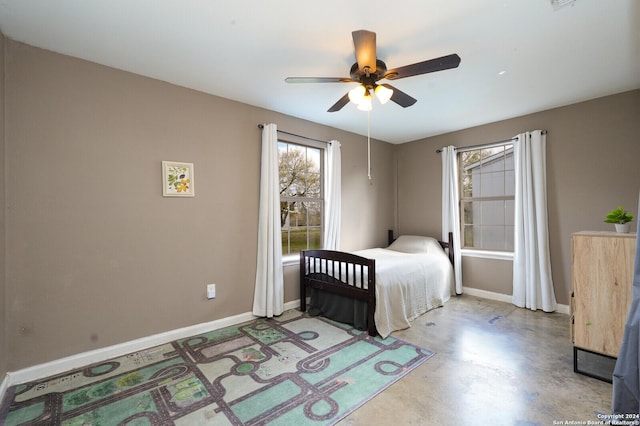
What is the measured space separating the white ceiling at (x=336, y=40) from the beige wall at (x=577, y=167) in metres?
0.29

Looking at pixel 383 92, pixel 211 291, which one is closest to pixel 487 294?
pixel 383 92

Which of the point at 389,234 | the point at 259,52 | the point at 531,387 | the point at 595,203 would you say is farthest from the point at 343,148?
the point at 531,387

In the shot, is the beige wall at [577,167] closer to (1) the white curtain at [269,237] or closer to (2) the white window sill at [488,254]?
(2) the white window sill at [488,254]

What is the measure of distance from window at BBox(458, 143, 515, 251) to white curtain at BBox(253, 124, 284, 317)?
2.81 m

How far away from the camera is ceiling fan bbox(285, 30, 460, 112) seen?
169 cm

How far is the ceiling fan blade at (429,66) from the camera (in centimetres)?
168

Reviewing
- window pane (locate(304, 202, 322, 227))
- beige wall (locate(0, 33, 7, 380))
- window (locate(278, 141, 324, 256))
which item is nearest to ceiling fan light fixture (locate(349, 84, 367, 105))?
window (locate(278, 141, 324, 256))

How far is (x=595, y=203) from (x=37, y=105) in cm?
521

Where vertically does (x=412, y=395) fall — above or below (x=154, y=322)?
below

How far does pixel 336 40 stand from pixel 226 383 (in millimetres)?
2518

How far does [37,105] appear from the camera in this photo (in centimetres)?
207

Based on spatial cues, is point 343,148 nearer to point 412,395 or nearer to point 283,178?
point 283,178

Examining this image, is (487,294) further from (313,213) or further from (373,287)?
(313,213)

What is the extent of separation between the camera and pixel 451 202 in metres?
4.10
